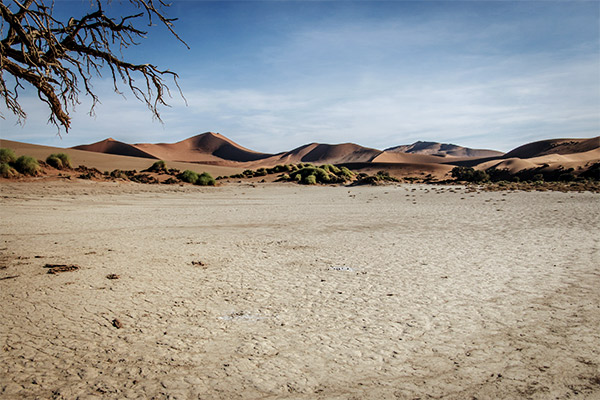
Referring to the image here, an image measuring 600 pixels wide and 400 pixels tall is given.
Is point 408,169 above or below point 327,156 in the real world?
below

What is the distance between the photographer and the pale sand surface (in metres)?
2.63

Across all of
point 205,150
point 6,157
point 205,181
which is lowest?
point 205,181

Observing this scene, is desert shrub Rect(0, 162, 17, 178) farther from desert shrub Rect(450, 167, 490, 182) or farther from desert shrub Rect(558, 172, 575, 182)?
desert shrub Rect(558, 172, 575, 182)

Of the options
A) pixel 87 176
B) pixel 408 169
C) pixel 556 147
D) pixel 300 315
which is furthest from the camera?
pixel 556 147

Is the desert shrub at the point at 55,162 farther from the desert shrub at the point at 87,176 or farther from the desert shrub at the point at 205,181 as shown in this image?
the desert shrub at the point at 205,181

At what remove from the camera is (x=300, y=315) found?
3.80 meters

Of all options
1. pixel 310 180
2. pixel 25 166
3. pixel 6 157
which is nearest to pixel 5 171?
pixel 25 166

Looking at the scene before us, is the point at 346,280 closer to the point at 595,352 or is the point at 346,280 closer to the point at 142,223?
the point at 595,352

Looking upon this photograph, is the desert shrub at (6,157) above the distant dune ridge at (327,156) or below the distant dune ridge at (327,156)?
below

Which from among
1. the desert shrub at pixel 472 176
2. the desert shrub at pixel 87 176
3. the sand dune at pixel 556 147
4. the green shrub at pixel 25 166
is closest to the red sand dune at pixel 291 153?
the sand dune at pixel 556 147

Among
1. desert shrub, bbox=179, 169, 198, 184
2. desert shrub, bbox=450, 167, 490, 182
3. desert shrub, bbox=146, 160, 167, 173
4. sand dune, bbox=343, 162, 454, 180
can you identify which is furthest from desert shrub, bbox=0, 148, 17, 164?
sand dune, bbox=343, 162, 454, 180

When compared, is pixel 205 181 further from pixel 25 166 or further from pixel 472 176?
pixel 472 176

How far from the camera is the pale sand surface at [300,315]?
2633 mm

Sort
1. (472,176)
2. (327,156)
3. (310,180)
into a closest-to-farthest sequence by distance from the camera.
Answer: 1. (310,180)
2. (472,176)
3. (327,156)
